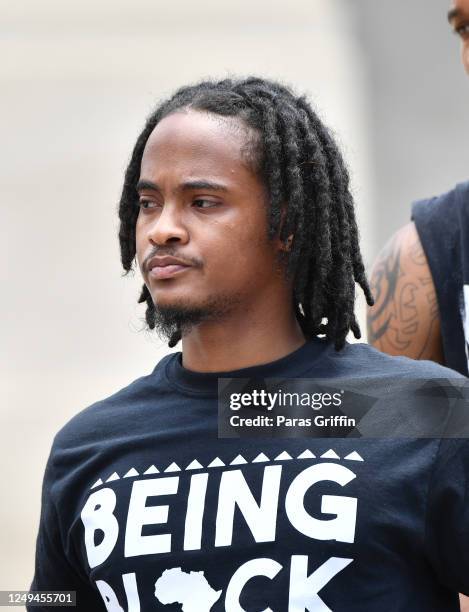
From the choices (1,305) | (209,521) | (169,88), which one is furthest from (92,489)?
(169,88)

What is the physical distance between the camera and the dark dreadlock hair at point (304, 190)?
2.95 meters

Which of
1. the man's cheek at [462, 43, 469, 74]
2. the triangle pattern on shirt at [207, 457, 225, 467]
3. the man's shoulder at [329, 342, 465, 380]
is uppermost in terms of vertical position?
the man's cheek at [462, 43, 469, 74]

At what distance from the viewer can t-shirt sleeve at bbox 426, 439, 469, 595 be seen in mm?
2643

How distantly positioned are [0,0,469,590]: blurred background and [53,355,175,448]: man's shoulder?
6.00 meters

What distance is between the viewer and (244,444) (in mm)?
2803

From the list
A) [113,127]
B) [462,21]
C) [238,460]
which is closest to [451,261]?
[462,21]

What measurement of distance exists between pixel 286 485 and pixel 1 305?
8629 mm

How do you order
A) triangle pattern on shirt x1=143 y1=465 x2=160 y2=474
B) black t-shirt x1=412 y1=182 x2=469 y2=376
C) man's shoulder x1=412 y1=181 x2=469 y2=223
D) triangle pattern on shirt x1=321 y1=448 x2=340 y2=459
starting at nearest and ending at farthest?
triangle pattern on shirt x1=321 y1=448 x2=340 y2=459
triangle pattern on shirt x1=143 y1=465 x2=160 y2=474
black t-shirt x1=412 y1=182 x2=469 y2=376
man's shoulder x1=412 y1=181 x2=469 y2=223

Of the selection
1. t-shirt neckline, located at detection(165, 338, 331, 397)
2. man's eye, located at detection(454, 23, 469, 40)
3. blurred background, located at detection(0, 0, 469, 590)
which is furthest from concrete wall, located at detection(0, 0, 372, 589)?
t-shirt neckline, located at detection(165, 338, 331, 397)

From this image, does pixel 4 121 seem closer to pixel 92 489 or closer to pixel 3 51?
pixel 3 51

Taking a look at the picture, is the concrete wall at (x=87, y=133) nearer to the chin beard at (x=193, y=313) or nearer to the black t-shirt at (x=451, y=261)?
the black t-shirt at (x=451, y=261)

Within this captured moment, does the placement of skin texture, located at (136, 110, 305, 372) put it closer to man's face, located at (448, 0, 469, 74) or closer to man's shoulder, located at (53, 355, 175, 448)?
man's shoulder, located at (53, 355, 175, 448)

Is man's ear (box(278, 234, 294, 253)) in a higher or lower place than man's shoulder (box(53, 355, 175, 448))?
higher

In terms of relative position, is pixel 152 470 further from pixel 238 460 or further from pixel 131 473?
pixel 238 460
